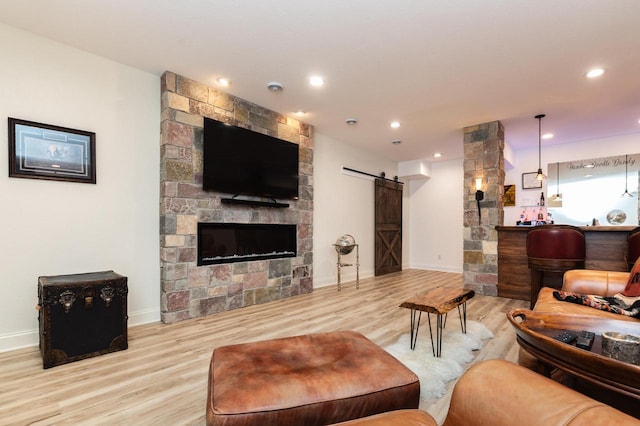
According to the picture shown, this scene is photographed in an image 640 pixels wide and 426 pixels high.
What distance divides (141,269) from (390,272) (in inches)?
200

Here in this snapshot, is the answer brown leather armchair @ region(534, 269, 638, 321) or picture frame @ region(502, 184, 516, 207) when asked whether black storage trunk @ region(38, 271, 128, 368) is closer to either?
brown leather armchair @ region(534, 269, 638, 321)

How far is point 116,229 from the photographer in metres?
3.08

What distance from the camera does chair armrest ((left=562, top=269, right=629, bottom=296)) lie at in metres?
2.49

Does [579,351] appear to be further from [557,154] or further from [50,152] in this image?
[557,154]

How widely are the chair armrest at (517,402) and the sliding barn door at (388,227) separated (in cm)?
556

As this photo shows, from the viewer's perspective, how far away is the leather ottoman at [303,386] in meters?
1.07

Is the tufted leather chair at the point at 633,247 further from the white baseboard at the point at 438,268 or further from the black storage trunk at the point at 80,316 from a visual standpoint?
the black storage trunk at the point at 80,316

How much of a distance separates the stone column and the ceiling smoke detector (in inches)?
124

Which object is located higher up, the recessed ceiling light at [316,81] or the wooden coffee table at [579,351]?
the recessed ceiling light at [316,81]

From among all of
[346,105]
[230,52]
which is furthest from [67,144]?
[346,105]

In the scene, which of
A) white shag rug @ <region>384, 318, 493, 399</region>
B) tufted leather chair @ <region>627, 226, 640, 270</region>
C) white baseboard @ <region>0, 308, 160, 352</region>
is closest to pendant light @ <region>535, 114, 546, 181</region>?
tufted leather chair @ <region>627, 226, 640, 270</region>

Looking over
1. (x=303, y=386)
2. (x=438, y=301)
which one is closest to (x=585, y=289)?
(x=438, y=301)

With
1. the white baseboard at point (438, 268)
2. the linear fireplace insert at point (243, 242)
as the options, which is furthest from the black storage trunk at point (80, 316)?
the white baseboard at point (438, 268)

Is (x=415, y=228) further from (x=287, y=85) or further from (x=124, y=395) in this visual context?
(x=124, y=395)
